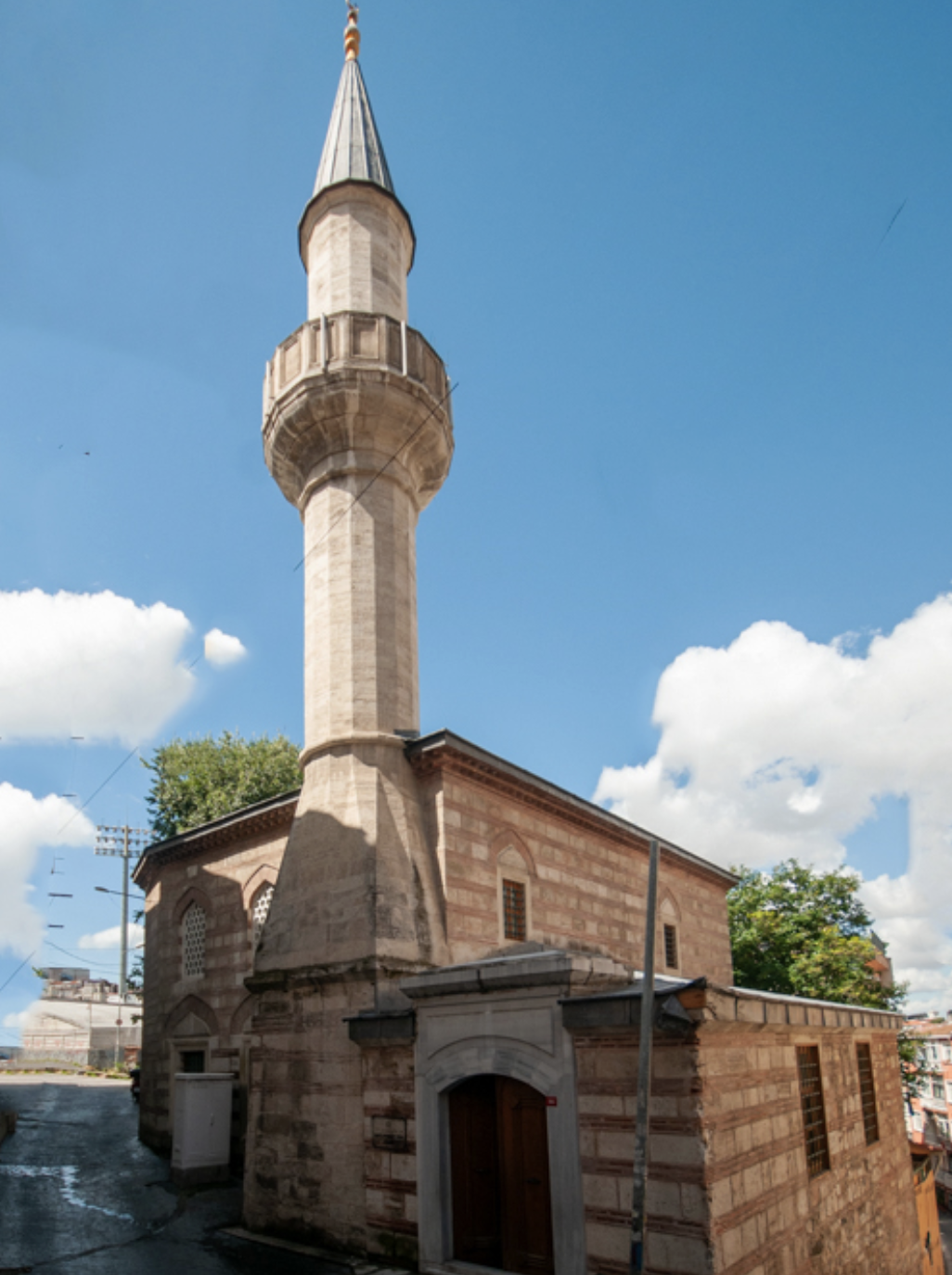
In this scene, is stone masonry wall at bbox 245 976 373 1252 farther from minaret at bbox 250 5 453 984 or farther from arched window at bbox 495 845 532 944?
arched window at bbox 495 845 532 944

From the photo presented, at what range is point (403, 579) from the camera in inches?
501

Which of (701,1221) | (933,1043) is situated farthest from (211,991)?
(933,1043)

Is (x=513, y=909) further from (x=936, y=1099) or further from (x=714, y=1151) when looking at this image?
(x=936, y=1099)

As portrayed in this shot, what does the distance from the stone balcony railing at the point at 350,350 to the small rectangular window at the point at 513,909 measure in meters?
7.12

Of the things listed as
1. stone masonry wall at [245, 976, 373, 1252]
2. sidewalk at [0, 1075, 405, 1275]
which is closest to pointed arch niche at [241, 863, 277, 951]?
sidewalk at [0, 1075, 405, 1275]

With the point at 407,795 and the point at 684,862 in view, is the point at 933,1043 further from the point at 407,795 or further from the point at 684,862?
the point at 407,795

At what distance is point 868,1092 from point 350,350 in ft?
39.7

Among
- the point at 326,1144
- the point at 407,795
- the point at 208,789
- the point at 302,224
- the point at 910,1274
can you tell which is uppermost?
the point at 302,224

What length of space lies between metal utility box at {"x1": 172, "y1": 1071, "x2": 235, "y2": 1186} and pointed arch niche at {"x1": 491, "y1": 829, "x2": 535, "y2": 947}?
490 cm

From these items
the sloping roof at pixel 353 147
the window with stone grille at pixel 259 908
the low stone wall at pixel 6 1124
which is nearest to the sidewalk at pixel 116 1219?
the low stone wall at pixel 6 1124

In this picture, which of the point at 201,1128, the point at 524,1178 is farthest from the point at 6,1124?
the point at 524,1178

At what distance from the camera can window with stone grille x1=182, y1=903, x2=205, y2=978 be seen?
16094 millimetres

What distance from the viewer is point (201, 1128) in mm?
12703

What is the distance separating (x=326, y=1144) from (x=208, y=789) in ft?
59.7
